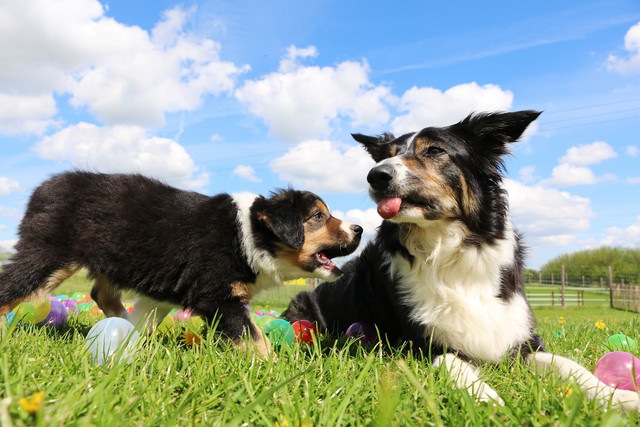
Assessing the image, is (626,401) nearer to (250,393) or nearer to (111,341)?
(250,393)

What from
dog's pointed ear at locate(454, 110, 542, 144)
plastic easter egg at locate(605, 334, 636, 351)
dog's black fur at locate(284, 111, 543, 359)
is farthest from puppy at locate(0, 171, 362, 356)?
plastic easter egg at locate(605, 334, 636, 351)

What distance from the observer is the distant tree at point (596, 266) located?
42.2 meters

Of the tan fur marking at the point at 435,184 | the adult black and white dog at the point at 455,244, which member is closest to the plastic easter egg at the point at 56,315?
the adult black and white dog at the point at 455,244

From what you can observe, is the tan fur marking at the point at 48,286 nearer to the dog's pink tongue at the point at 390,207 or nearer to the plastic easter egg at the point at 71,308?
the plastic easter egg at the point at 71,308

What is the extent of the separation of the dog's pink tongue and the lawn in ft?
3.17

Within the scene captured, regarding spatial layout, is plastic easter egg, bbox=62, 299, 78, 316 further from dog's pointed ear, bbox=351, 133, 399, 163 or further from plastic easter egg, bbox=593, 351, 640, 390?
plastic easter egg, bbox=593, 351, 640, 390

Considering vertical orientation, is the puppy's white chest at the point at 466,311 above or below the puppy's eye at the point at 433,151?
below

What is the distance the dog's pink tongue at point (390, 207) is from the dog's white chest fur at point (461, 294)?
1.02ft

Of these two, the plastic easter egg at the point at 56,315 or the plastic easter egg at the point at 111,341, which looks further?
the plastic easter egg at the point at 56,315

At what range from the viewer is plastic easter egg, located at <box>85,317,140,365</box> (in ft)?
7.96

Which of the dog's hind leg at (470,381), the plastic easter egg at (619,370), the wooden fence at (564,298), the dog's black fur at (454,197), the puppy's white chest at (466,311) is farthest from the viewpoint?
the wooden fence at (564,298)

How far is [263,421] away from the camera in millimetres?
1695

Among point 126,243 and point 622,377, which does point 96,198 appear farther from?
point 622,377

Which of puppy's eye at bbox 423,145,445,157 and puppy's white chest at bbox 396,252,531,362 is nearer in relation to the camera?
puppy's white chest at bbox 396,252,531,362
